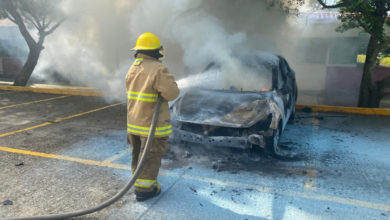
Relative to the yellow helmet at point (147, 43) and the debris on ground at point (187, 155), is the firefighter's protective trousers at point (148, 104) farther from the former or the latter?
the debris on ground at point (187, 155)

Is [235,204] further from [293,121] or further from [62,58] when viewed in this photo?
[62,58]

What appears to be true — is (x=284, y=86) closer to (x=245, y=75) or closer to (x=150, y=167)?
(x=245, y=75)

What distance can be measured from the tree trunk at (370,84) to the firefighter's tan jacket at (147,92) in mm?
6533

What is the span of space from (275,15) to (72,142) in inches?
267

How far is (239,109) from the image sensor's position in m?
4.45

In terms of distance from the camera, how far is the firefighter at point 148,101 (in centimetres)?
317

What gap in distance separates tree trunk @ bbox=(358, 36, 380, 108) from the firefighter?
6.50 m

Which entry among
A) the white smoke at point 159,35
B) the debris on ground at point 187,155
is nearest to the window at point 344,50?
the white smoke at point 159,35

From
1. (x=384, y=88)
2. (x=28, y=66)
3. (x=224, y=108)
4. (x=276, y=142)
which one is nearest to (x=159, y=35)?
(x=224, y=108)

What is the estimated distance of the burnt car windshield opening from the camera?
17.2 feet

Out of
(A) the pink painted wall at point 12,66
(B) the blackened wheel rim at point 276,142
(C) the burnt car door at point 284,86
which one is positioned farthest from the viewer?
(A) the pink painted wall at point 12,66

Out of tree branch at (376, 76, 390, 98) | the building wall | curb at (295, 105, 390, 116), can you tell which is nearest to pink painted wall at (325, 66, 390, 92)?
the building wall

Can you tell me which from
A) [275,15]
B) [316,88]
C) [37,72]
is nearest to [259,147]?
[275,15]

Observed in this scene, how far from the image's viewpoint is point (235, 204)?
322cm
